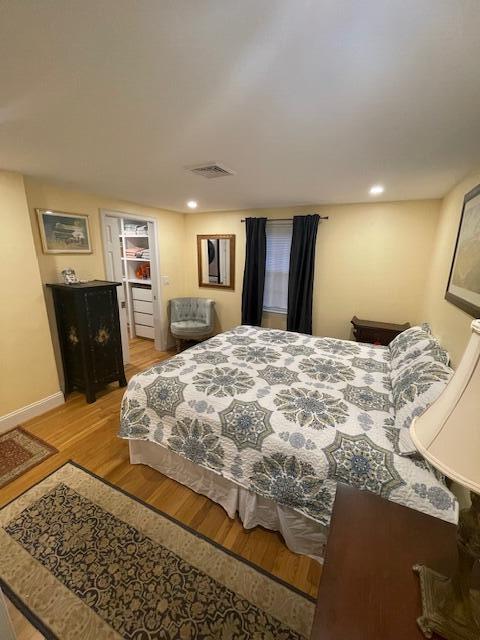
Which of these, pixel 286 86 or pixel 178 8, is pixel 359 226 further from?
pixel 178 8

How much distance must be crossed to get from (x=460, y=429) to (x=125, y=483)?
6.94ft

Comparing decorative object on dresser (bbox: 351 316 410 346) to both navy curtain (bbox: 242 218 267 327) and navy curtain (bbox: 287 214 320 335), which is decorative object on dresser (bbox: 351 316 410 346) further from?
navy curtain (bbox: 242 218 267 327)

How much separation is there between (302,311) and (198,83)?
10.2 feet

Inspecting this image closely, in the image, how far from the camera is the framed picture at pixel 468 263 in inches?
63.2

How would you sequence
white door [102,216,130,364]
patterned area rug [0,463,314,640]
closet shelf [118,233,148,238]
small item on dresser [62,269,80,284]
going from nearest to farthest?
patterned area rug [0,463,314,640]
small item on dresser [62,269,80,284]
white door [102,216,130,364]
closet shelf [118,233,148,238]

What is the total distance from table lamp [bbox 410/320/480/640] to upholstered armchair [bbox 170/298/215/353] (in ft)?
12.3

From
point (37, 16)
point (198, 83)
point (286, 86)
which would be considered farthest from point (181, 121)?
point (37, 16)

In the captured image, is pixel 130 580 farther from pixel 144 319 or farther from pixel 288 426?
pixel 144 319

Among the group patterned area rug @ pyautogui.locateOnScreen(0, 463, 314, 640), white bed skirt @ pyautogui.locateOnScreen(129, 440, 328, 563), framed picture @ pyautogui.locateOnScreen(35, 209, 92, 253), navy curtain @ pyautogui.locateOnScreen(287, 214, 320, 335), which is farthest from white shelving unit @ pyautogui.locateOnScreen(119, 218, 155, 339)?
patterned area rug @ pyautogui.locateOnScreen(0, 463, 314, 640)

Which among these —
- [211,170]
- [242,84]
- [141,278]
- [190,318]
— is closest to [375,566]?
[242,84]

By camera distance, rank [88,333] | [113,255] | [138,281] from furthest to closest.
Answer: [138,281]
[113,255]
[88,333]

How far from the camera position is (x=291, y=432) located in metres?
1.47

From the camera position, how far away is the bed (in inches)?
51.3

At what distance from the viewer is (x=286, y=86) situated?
42.6 inches
